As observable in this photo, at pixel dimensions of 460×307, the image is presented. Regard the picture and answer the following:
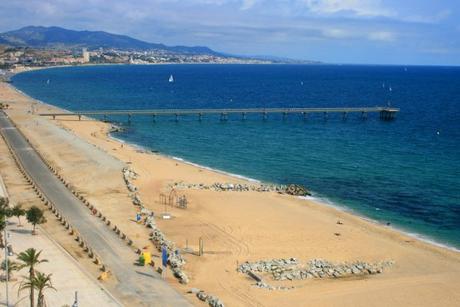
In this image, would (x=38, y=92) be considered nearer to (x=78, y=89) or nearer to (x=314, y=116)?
(x=78, y=89)

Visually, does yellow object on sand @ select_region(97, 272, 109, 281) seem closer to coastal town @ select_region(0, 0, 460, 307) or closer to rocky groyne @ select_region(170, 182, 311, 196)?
coastal town @ select_region(0, 0, 460, 307)

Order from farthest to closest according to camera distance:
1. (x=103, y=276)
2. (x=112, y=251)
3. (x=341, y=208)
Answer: (x=341, y=208), (x=112, y=251), (x=103, y=276)

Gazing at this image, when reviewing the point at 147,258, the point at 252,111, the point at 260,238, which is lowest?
the point at 260,238

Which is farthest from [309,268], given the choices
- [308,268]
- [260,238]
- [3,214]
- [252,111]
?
[252,111]

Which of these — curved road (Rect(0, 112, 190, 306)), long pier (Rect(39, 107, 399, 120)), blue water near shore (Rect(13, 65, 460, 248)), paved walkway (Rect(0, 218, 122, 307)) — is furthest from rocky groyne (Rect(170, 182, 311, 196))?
long pier (Rect(39, 107, 399, 120))

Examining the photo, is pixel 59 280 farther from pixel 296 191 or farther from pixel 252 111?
pixel 252 111

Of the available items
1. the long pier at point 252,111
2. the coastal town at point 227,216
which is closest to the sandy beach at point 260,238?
the coastal town at point 227,216
